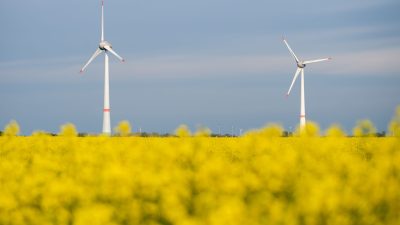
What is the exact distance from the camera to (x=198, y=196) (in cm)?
782

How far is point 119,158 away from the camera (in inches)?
408

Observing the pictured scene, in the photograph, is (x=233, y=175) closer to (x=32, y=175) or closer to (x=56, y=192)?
(x=56, y=192)

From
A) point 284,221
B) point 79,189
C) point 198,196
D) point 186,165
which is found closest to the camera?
point 284,221

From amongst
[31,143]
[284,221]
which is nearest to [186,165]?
[284,221]

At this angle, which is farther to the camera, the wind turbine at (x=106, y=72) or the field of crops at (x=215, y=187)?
the wind turbine at (x=106, y=72)

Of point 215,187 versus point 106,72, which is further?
point 106,72

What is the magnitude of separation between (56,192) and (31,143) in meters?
7.88

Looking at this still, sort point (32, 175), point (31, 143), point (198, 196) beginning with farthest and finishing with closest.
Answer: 1. point (31, 143)
2. point (32, 175)
3. point (198, 196)

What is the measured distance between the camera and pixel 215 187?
25.9 feet

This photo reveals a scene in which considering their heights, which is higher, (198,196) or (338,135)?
(338,135)

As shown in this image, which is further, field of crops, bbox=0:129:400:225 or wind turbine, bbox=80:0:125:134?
wind turbine, bbox=80:0:125:134

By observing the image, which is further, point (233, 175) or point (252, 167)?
point (252, 167)

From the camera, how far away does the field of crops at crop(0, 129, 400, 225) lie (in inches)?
263

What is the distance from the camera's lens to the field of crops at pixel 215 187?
6.69 metres
